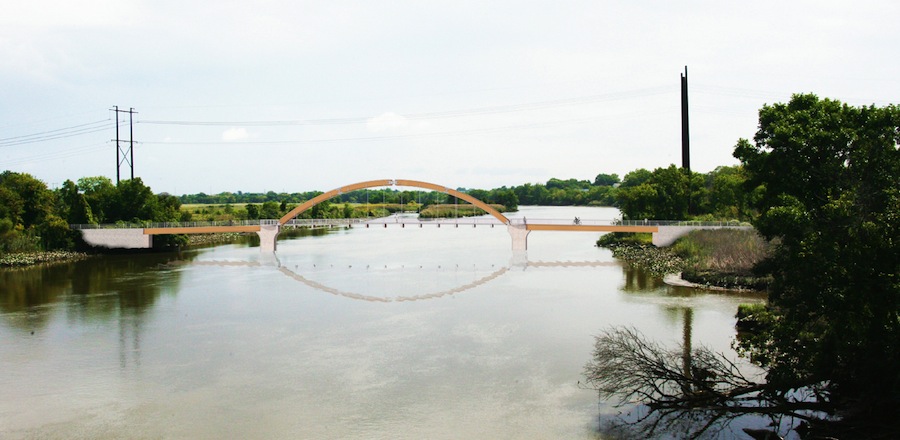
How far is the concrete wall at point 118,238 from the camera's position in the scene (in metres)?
51.1

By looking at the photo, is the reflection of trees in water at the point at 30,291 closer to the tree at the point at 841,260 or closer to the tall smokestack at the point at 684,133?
the tree at the point at 841,260

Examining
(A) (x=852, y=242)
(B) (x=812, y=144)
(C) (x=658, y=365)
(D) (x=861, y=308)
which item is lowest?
(C) (x=658, y=365)

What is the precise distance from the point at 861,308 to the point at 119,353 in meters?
19.1

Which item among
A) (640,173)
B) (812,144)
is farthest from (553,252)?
(640,173)

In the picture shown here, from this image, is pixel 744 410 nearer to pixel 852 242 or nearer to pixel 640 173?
pixel 852 242

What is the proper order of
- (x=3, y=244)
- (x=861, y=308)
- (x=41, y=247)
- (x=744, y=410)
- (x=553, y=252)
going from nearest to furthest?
1. (x=861, y=308)
2. (x=744, y=410)
3. (x=3, y=244)
4. (x=41, y=247)
5. (x=553, y=252)

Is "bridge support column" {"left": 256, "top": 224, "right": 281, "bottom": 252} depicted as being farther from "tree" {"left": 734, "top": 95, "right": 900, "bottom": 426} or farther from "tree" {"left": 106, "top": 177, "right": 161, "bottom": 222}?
"tree" {"left": 734, "top": 95, "right": 900, "bottom": 426}

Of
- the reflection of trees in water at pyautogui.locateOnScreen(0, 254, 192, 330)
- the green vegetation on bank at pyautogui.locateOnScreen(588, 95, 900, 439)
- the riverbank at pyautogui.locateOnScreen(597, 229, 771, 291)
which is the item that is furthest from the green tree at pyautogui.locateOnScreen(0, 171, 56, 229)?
the green vegetation on bank at pyautogui.locateOnScreen(588, 95, 900, 439)

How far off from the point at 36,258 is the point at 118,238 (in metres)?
7.04

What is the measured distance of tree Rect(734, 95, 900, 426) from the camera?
11250 mm

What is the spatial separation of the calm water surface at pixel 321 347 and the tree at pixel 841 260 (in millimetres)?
4489

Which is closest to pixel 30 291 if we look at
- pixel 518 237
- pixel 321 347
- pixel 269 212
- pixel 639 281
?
pixel 321 347

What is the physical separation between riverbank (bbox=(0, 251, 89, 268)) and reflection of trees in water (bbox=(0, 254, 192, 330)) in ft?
6.10

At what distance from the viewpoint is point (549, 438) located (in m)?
12.7
